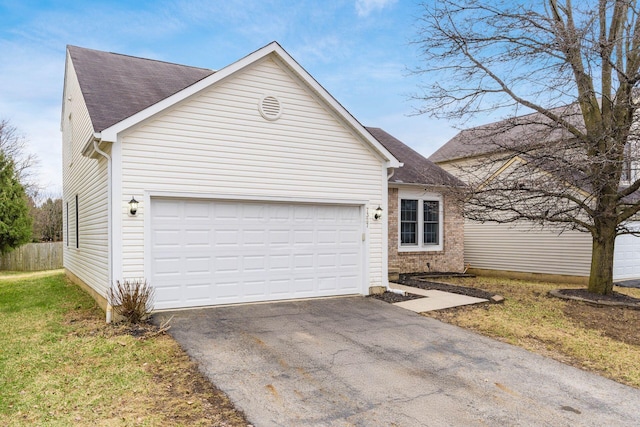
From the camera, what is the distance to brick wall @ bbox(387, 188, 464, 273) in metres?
14.1

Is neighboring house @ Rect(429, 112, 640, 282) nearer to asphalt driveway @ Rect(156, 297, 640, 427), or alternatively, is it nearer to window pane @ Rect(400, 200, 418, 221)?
window pane @ Rect(400, 200, 418, 221)

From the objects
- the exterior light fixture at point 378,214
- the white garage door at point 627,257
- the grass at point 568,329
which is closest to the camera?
the grass at point 568,329

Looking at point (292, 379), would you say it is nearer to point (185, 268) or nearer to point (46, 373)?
point (46, 373)

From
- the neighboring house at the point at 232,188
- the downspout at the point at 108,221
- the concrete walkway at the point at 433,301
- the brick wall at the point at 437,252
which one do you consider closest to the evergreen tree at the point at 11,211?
the neighboring house at the point at 232,188

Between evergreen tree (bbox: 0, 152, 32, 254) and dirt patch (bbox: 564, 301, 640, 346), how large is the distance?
24.3 meters

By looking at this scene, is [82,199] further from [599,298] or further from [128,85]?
[599,298]

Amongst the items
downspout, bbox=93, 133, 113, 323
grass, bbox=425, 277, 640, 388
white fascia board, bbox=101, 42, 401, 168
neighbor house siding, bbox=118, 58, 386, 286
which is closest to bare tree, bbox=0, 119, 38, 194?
downspout, bbox=93, 133, 113, 323

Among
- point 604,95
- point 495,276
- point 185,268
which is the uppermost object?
point 604,95

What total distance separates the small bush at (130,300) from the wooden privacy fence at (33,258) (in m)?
19.2

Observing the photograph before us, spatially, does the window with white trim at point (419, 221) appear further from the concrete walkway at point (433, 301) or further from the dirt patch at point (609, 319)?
the dirt patch at point (609, 319)

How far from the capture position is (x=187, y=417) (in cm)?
421

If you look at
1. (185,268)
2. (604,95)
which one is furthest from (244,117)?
(604,95)

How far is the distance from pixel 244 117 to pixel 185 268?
11.0ft

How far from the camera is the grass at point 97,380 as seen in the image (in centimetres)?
423
